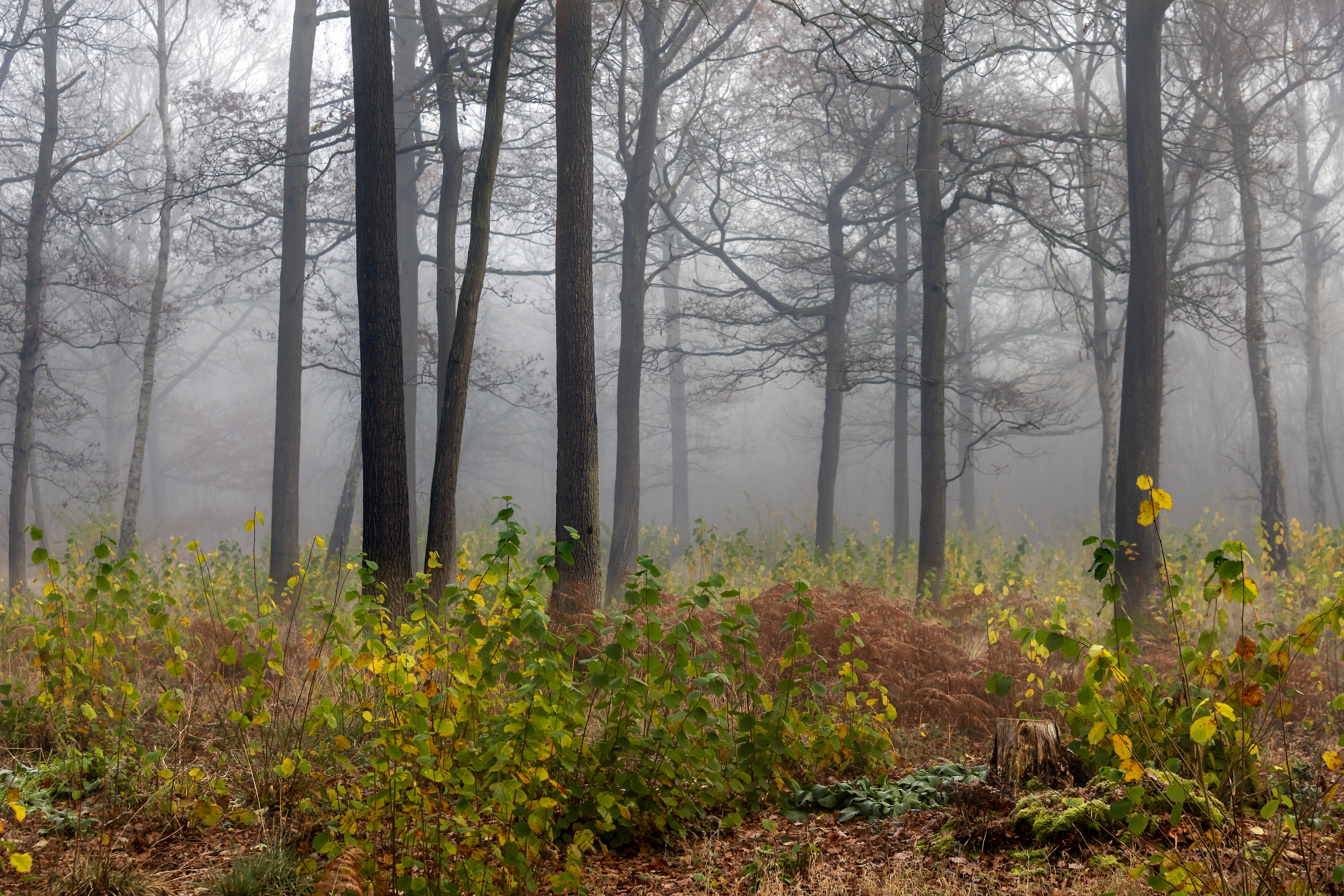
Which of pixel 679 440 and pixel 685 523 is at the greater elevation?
pixel 679 440

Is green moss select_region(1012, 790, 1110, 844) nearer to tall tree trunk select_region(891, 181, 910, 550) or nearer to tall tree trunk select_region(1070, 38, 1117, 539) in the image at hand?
tall tree trunk select_region(1070, 38, 1117, 539)

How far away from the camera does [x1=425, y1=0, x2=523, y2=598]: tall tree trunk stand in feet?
21.1

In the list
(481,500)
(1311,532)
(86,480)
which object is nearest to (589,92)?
(1311,532)

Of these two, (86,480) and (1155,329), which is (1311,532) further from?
(86,480)

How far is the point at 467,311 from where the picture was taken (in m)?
6.52

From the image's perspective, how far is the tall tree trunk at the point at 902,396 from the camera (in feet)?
48.8

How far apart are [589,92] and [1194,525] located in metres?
12.4

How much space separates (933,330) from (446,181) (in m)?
5.94

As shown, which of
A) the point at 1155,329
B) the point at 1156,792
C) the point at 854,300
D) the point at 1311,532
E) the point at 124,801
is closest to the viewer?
the point at 1156,792

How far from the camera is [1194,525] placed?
44.5ft

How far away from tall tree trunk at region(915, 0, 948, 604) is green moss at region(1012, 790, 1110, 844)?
18.8 ft

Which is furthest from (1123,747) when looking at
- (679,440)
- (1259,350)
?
(679,440)

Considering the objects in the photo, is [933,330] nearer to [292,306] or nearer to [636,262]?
[636,262]

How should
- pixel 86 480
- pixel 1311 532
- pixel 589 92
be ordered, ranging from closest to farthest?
pixel 589 92, pixel 1311 532, pixel 86 480
